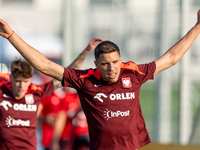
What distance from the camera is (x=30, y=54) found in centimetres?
346

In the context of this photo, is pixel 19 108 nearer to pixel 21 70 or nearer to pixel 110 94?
pixel 21 70

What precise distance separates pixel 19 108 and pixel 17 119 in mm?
151

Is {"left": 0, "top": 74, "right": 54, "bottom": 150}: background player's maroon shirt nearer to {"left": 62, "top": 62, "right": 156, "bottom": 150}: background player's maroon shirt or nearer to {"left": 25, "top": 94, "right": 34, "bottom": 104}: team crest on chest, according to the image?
{"left": 25, "top": 94, "right": 34, "bottom": 104}: team crest on chest

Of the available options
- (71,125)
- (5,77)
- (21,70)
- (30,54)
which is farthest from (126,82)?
(71,125)

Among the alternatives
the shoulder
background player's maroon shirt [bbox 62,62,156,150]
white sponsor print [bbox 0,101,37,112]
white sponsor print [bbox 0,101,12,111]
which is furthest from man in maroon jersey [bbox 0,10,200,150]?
the shoulder

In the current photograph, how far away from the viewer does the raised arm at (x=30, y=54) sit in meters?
3.38

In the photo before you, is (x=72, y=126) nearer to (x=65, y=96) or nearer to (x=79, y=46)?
(x=65, y=96)

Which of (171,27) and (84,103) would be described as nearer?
(84,103)

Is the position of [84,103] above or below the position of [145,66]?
below

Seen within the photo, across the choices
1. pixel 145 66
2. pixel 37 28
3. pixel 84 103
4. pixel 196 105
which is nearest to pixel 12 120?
pixel 84 103

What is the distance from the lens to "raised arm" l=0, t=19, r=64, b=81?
3381 millimetres

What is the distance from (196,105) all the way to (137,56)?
5.05ft

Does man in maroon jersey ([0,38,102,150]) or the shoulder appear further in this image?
the shoulder

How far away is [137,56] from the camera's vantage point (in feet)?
23.9
